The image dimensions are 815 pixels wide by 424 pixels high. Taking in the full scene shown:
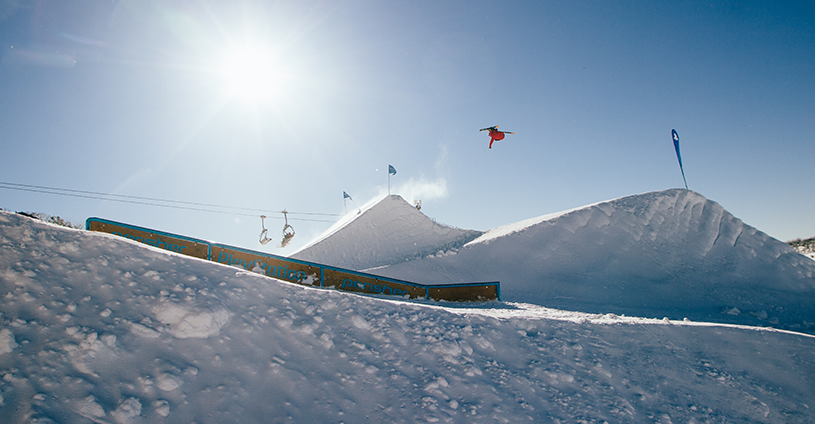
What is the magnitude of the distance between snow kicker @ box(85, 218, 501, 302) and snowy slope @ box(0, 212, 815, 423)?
15.4 ft

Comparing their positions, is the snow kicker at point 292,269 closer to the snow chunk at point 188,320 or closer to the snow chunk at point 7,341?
the snow chunk at point 188,320

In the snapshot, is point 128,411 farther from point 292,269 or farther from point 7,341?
point 292,269

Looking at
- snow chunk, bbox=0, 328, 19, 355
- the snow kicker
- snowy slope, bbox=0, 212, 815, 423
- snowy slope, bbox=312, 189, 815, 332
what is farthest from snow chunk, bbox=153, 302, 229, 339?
snowy slope, bbox=312, 189, 815, 332

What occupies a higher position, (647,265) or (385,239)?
(385,239)

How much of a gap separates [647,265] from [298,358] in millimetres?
20269

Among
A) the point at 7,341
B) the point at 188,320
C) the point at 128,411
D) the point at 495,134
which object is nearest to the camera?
the point at 128,411

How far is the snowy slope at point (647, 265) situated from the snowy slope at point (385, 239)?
0.89 metres

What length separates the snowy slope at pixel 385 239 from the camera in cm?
2223

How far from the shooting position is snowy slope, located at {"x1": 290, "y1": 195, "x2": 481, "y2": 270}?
22234mm

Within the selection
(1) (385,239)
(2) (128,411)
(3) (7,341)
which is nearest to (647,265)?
(1) (385,239)

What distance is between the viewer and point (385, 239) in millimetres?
24094

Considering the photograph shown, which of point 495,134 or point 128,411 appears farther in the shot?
point 495,134

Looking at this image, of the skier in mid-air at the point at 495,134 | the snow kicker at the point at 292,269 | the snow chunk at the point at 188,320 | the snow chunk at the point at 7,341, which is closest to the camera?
the snow chunk at the point at 7,341

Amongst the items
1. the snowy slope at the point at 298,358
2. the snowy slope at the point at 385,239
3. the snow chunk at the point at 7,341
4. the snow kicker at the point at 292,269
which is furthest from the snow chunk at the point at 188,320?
the snowy slope at the point at 385,239
